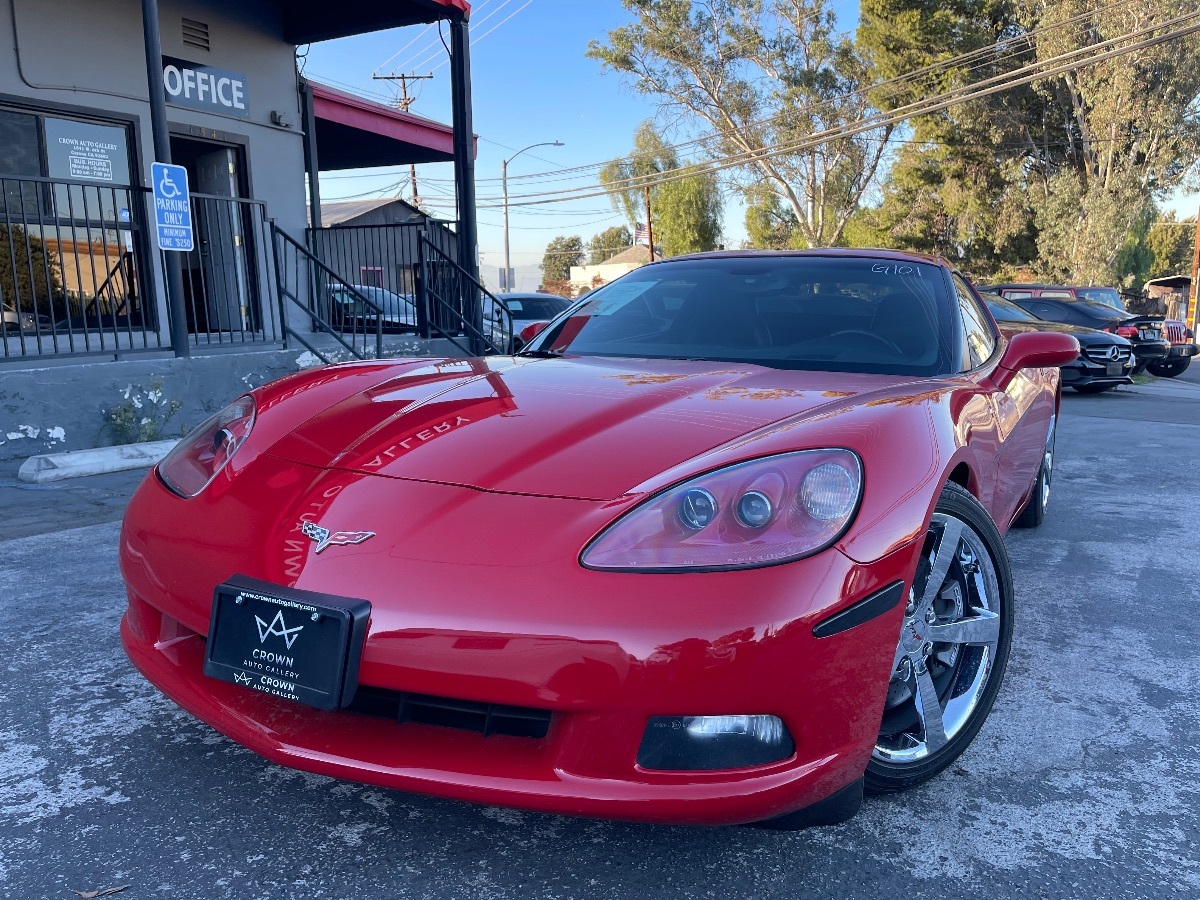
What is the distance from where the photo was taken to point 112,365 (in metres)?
6.16

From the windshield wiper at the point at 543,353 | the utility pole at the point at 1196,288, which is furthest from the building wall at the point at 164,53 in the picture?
the utility pole at the point at 1196,288

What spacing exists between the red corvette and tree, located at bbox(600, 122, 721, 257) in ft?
133

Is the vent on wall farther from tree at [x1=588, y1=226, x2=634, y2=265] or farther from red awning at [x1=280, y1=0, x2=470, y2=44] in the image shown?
tree at [x1=588, y1=226, x2=634, y2=265]

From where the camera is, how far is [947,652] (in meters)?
2.22

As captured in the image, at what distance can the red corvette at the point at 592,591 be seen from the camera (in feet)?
5.14

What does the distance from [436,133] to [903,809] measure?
11639 millimetres

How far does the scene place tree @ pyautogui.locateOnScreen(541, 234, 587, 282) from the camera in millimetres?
113438

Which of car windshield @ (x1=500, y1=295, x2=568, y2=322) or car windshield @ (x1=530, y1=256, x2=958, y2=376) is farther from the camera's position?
car windshield @ (x1=500, y1=295, x2=568, y2=322)

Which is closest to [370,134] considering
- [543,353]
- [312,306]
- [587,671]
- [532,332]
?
[312,306]

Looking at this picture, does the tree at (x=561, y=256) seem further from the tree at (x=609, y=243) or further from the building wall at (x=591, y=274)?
the building wall at (x=591, y=274)

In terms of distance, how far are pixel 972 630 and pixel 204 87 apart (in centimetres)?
922

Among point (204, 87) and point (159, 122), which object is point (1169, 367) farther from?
point (159, 122)

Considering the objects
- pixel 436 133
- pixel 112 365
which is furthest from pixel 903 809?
pixel 436 133

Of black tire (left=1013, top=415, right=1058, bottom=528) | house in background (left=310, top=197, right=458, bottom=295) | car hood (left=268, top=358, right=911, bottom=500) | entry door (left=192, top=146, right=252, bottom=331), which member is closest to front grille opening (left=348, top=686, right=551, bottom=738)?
car hood (left=268, top=358, right=911, bottom=500)
